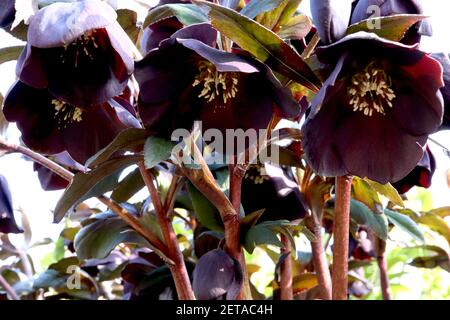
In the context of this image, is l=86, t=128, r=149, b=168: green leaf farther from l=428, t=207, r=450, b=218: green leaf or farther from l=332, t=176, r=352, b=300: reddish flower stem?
l=428, t=207, r=450, b=218: green leaf

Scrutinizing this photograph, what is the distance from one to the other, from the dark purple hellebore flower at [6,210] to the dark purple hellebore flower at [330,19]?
1.67 feet

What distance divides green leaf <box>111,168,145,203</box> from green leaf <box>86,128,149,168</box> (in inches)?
8.4

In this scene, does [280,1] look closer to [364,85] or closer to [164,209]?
[364,85]

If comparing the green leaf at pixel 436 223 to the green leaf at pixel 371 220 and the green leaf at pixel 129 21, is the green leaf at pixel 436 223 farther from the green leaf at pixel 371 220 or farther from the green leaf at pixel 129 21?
the green leaf at pixel 129 21

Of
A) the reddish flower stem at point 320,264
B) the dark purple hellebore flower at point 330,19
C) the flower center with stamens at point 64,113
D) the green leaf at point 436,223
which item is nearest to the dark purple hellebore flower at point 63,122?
the flower center with stamens at point 64,113

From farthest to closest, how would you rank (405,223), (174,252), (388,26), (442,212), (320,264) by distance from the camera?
(442,212) < (405,223) < (320,264) < (174,252) < (388,26)

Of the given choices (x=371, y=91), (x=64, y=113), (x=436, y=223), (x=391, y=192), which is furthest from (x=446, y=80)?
(x=436, y=223)

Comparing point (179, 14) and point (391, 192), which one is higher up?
point (179, 14)

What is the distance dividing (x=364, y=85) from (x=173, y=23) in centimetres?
23

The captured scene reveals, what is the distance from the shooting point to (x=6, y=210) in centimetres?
90

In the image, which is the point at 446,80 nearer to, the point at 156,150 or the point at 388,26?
the point at 388,26

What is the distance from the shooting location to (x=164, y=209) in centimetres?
82

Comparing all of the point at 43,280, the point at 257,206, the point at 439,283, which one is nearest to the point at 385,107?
the point at 257,206

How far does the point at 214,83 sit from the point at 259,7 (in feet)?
0.29
